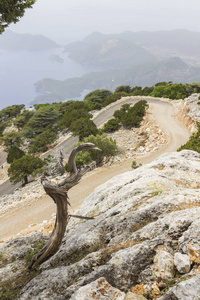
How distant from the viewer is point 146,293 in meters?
3.73

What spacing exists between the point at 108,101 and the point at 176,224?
181ft

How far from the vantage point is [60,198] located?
555 centimetres

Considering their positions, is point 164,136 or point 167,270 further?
point 164,136

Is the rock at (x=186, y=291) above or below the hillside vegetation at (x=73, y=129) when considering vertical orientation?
below

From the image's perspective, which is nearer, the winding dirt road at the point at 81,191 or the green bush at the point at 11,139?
the winding dirt road at the point at 81,191

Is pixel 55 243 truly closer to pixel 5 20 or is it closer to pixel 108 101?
pixel 5 20

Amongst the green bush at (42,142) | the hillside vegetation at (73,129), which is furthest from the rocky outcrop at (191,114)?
the green bush at (42,142)

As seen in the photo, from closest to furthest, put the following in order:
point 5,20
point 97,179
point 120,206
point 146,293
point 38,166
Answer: point 146,293, point 120,206, point 5,20, point 97,179, point 38,166

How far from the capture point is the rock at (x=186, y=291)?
2.99 m

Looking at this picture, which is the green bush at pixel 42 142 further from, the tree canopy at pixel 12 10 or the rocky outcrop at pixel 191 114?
the tree canopy at pixel 12 10

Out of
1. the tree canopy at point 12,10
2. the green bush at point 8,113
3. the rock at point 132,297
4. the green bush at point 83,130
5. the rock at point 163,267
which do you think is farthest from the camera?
the green bush at point 8,113

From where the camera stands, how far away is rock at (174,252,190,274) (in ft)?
12.3

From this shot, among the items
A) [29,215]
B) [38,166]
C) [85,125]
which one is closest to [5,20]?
[29,215]

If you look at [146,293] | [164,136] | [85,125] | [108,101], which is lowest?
[164,136]
